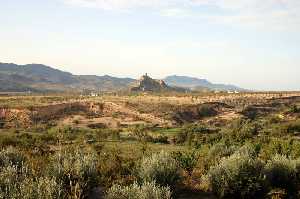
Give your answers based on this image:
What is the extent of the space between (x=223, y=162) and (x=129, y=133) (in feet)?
104

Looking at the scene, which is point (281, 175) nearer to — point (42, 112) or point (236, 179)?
point (236, 179)

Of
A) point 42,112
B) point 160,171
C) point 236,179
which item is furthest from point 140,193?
point 42,112

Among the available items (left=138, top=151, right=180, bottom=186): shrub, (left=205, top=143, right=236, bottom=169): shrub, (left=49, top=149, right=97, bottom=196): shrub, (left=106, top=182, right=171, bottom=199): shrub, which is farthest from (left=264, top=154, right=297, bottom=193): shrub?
(left=49, top=149, right=97, bottom=196): shrub

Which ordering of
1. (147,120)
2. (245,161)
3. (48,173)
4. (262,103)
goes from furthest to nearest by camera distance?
(262,103)
(147,120)
(245,161)
(48,173)

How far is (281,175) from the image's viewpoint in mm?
14148

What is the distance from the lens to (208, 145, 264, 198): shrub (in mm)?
12531

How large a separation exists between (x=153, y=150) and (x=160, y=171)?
15454 millimetres

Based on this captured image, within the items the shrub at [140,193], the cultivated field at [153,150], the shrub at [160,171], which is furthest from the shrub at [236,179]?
the shrub at [140,193]

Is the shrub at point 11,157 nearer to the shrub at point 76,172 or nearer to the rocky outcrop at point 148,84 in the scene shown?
the shrub at point 76,172

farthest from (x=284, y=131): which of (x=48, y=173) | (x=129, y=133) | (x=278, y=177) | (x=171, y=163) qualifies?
(x=48, y=173)

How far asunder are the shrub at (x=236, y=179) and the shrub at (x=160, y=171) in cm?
124

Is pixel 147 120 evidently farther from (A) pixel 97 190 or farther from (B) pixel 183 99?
(A) pixel 97 190

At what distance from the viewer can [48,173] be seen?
1110 centimetres

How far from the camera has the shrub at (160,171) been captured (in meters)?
12.1
